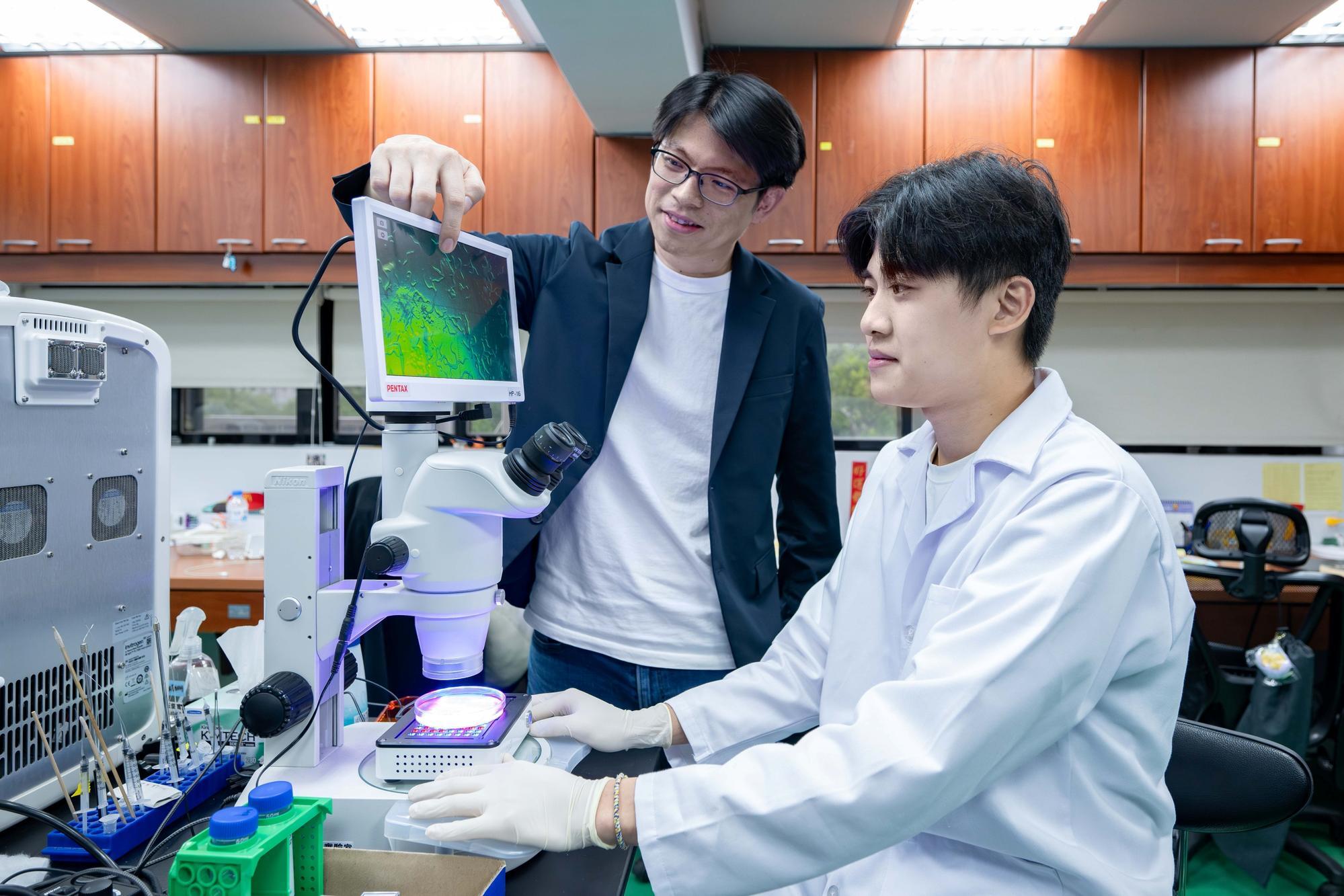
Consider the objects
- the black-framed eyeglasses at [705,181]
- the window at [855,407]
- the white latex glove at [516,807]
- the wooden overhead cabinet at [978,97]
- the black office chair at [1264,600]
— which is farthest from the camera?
the window at [855,407]

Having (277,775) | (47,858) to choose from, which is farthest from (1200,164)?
(47,858)

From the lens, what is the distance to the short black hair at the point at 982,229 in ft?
2.87

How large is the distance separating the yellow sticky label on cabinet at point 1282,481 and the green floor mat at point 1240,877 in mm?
1289

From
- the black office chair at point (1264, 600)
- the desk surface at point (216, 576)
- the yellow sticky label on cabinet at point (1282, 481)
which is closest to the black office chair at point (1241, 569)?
the black office chair at point (1264, 600)

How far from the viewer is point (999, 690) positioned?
0.71 meters

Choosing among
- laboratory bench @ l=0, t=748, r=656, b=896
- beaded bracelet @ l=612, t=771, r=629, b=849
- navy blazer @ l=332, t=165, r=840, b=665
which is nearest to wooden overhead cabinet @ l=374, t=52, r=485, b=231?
A: navy blazer @ l=332, t=165, r=840, b=665

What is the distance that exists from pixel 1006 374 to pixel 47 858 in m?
1.11

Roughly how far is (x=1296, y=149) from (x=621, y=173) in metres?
2.38

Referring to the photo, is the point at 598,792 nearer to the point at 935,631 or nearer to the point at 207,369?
the point at 935,631

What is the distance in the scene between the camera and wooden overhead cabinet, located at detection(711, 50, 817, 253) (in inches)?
112

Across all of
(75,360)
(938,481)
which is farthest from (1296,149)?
(75,360)

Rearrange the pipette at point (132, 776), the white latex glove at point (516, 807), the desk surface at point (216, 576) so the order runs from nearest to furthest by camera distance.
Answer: the white latex glove at point (516, 807) → the pipette at point (132, 776) → the desk surface at point (216, 576)

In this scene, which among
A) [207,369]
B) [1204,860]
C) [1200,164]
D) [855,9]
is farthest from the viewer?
[207,369]

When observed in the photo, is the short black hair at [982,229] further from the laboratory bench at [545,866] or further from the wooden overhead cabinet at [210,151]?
the wooden overhead cabinet at [210,151]
